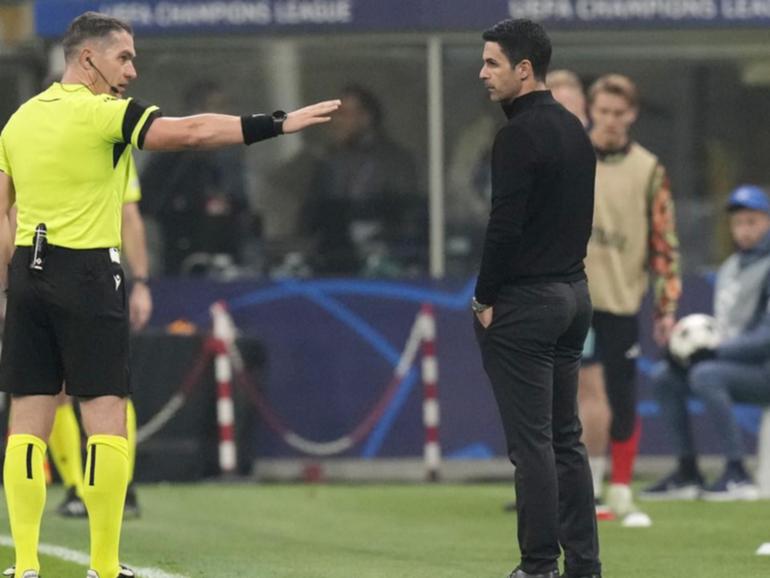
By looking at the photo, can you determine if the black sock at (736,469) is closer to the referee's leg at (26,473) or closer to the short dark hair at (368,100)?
the short dark hair at (368,100)

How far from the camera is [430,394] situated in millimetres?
14859

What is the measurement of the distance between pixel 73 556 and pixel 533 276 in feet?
8.82

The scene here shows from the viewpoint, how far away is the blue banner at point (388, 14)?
15.1 meters

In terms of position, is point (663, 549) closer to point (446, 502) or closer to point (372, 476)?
point (446, 502)

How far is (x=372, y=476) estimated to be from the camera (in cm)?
1509

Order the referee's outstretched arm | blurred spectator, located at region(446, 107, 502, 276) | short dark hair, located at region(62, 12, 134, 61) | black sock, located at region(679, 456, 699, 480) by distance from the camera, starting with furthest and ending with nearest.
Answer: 1. blurred spectator, located at region(446, 107, 502, 276)
2. black sock, located at region(679, 456, 699, 480)
3. short dark hair, located at region(62, 12, 134, 61)
4. the referee's outstretched arm

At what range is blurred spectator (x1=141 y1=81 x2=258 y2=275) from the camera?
50.2 feet

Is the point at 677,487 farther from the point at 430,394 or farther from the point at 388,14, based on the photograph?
the point at 388,14

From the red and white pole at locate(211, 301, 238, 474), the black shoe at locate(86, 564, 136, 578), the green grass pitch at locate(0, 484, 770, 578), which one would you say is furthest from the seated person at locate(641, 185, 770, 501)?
the black shoe at locate(86, 564, 136, 578)

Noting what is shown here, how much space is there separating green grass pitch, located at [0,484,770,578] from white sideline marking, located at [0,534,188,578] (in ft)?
0.27

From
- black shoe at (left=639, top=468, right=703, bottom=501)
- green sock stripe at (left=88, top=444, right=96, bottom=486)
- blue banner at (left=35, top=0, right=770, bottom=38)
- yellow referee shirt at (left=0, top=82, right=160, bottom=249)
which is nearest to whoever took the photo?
yellow referee shirt at (left=0, top=82, right=160, bottom=249)

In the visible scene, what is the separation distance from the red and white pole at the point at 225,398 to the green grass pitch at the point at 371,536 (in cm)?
70

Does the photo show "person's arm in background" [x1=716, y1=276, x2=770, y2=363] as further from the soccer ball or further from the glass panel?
the glass panel

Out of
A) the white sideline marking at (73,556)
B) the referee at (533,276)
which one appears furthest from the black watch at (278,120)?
the white sideline marking at (73,556)
